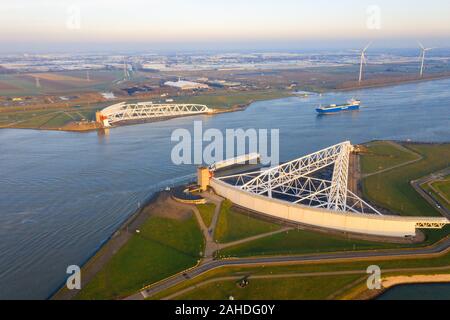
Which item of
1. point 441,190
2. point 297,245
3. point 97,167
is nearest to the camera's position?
point 297,245

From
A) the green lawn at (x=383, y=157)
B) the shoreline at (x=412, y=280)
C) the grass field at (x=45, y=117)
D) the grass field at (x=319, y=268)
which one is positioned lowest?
the shoreline at (x=412, y=280)

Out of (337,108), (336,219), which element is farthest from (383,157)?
(337,108)

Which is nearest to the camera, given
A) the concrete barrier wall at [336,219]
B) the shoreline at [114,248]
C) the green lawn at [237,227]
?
the shoreline at [114,248]

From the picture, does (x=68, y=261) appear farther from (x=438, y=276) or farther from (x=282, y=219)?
(x=438, y=276)

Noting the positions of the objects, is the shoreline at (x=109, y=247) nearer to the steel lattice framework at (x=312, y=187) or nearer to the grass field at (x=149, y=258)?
the grass field at (x=149, y=258)

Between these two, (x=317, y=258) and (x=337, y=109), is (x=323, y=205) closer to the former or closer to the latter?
(x=317, y=258)

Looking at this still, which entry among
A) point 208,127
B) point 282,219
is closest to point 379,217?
point 282,219

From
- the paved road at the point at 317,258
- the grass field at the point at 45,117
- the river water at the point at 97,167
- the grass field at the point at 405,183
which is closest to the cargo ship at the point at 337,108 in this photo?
the river water at the point at 97,167
